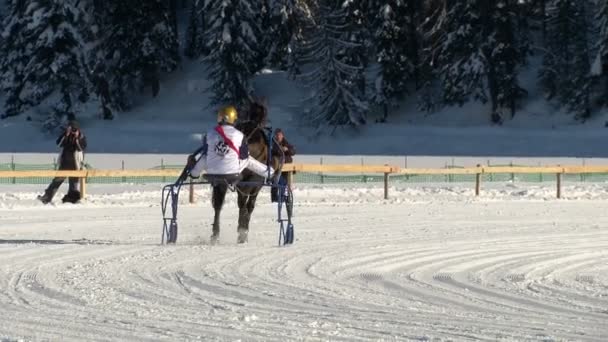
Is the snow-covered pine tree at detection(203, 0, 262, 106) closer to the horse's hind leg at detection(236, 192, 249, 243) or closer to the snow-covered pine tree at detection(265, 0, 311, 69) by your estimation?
the snow-covered pine tree at detection(265, 0, 311, 69)

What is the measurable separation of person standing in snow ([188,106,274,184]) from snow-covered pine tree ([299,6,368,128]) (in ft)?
168

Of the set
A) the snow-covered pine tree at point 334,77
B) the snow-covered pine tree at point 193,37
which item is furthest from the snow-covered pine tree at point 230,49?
the snow-covered pine tree at point 193,37

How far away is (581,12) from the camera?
6944 cm

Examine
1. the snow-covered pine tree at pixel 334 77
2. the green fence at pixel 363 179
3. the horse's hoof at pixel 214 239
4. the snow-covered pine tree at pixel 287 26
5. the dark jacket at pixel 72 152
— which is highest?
the snow-covered pine tree at pixel 287 26

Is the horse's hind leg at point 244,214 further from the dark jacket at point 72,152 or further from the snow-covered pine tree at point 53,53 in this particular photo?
the snow-covered pine tree at point 53,53

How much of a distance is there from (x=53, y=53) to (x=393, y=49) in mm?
18506

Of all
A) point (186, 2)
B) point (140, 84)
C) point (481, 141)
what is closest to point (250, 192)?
point (481, 141)

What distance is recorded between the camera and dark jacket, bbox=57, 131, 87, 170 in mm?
25281

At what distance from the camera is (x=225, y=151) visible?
14.9 metres

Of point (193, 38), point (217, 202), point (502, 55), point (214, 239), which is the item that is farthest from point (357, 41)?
point (214, 239)

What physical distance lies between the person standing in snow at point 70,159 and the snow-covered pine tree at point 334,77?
41.1 m

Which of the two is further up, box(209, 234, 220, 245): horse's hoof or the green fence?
the green fence

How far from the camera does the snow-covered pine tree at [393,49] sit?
6719 centimetres

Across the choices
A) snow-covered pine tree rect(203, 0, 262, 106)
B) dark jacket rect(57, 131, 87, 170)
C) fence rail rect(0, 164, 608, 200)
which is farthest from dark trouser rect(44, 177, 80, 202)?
snow-covered pine tree rect(203, 0, 262, 106)
